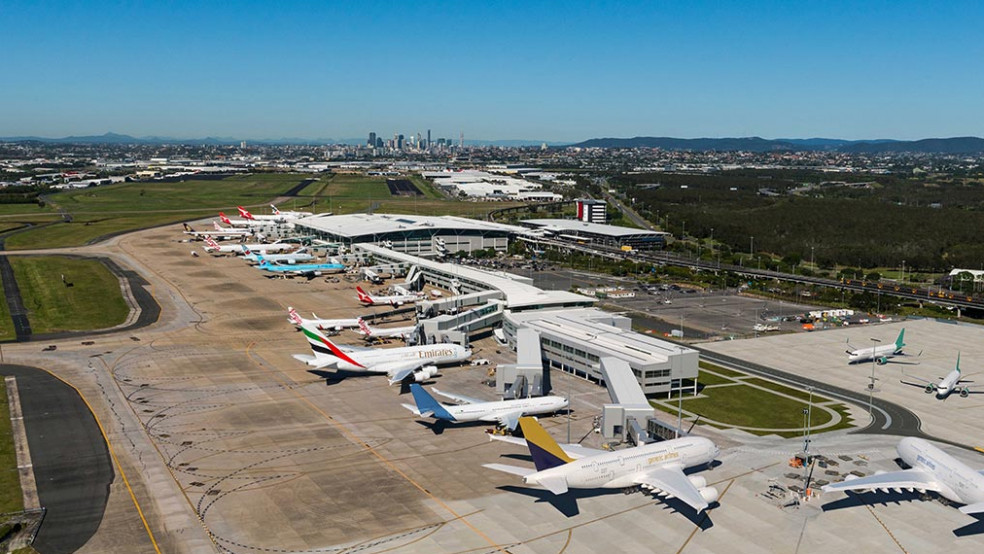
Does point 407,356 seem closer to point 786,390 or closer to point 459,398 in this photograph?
point 459,398

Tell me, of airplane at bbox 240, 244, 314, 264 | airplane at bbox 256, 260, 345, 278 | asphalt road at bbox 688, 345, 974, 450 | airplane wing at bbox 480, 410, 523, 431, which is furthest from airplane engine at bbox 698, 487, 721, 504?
airplane at bbox 240, 244, 314, 264

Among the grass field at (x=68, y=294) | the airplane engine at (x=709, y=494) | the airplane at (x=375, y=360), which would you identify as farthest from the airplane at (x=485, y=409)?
the grass field at (x=68, y=294)

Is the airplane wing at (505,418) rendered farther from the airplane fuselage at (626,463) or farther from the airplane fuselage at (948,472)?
the airplane fuselage at (948,472)

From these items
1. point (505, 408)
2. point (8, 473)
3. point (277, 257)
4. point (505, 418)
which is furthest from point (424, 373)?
point (277, 257)

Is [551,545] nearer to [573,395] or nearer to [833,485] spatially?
[833,485]

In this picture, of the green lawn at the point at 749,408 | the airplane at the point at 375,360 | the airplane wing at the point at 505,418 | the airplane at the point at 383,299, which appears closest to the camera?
the airplane wing at the point at 505,418

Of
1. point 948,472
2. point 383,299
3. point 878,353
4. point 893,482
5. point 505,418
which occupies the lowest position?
point 878,353
